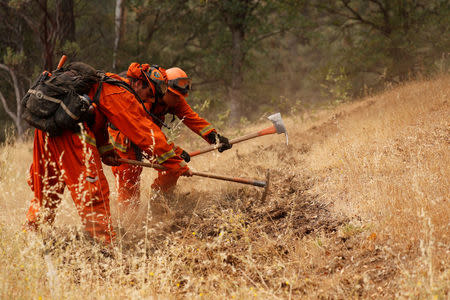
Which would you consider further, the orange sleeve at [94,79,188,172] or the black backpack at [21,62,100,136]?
the orange sleeve at [94,79,188,172]

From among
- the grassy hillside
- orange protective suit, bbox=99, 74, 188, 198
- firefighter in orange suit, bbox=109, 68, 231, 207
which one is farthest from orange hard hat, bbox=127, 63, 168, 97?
the grassy hillside

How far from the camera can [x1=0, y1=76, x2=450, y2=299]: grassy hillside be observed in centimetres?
262

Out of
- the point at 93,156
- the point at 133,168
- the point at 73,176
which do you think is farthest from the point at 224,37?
the point at 73,176

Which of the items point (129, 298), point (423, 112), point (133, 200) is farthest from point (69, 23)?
point (129, 298)

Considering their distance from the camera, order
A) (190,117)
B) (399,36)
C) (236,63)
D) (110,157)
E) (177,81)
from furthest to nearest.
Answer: (236,63) < (399,36) < (190,117) < (177,81) < (110,157)

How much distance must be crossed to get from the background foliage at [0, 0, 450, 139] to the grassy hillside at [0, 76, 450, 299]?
3966 mm

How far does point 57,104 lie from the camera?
11.7 feet

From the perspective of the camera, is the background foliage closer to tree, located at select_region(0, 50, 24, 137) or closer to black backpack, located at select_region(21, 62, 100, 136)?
tree, located at select_region(0, 50, 24, 137)

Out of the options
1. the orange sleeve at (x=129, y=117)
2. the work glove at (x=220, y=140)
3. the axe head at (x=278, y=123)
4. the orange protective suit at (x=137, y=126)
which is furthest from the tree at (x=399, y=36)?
the orange sleeve at (x=129, y=117)

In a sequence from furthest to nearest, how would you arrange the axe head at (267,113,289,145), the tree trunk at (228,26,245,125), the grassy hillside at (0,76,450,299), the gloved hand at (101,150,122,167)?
the tree trunk at (228,26,245,125), the axe head at (267,113,289,145), the gloved hand at (101,150,122,167), the grassy hillside at (0,76,450,299)

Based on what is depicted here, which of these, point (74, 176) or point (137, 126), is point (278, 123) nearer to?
point (137, 126)

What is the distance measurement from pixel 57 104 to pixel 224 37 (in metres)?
11.0

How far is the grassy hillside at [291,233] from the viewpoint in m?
2.62

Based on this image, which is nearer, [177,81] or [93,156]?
[93,156]
